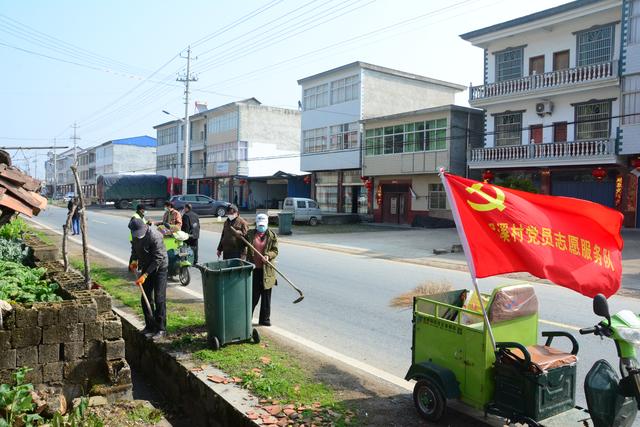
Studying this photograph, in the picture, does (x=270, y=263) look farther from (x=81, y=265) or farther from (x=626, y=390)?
(x=81, y=265)

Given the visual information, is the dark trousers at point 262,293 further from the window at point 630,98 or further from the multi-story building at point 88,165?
the multi-story building at point 88,165

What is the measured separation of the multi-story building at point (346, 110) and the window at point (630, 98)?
17.0 meters

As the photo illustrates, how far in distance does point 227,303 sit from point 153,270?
1.35m

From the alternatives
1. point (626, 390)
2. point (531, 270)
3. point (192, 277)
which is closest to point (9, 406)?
point (531, 270)

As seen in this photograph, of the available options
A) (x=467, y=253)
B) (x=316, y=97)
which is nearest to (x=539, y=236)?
(x=467, y=253)

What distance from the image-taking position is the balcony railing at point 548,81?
23.0 metres

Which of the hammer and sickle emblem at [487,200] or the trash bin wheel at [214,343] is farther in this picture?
the trash bin wheel at [214,343]

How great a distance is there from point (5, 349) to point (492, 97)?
26.3 m

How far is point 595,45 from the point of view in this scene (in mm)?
24141

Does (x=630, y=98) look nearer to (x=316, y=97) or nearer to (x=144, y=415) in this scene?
(x=316, y=97)

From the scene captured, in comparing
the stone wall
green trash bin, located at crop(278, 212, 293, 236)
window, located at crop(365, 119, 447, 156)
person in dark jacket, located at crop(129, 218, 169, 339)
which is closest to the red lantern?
window, located at crop(365, 119, 447, 156)

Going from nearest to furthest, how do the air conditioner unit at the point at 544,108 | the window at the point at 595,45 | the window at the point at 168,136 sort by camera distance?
the window at the point at 595,45 → the air conditioner unit at the point at 544,108 → the window at the point at 168,136

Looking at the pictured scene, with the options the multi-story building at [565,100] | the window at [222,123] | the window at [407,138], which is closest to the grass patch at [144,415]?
the multi-story building at [565,100]

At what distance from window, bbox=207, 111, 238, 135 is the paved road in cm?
3652
